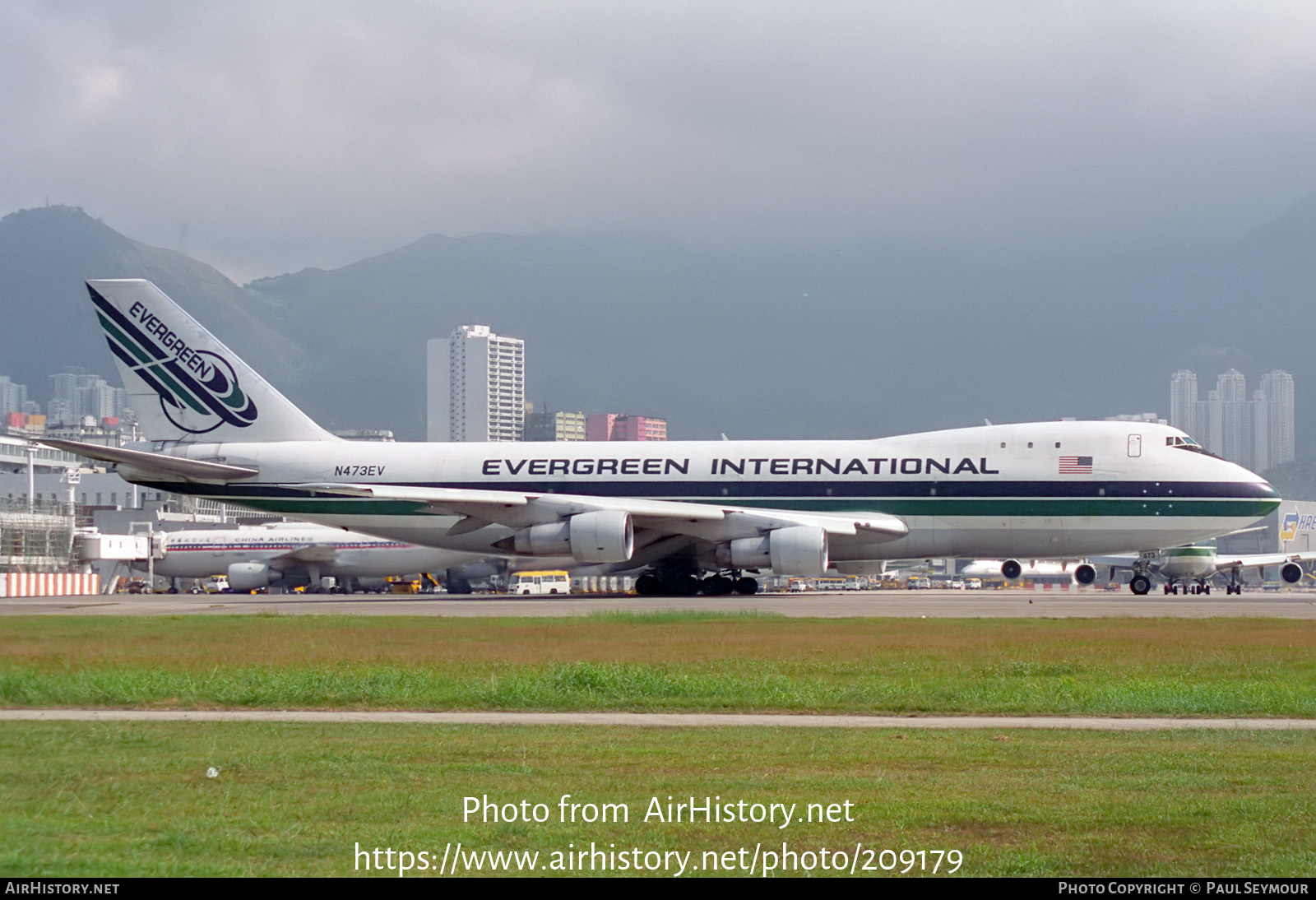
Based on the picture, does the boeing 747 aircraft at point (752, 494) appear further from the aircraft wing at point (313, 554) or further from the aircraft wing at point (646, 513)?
the aircraft wing at point (313, 554)

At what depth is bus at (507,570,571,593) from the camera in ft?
242

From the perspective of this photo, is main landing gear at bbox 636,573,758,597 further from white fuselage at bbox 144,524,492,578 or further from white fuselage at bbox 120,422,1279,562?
white fuselage at bbox 144,524,492,578

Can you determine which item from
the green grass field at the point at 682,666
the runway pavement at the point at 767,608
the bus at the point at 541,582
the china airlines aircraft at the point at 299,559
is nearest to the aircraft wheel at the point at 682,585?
the runway pavement at the point at 767,608

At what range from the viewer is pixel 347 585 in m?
74.2

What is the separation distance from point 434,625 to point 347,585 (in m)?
48.4

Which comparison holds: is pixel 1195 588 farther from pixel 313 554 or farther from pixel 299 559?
pixel 299 559

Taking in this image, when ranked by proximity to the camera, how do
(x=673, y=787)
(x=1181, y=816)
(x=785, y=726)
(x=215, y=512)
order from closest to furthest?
(x=1181, y=816) → (x=673, y=787) → (x=785, y=726) → (x=215, y=512)

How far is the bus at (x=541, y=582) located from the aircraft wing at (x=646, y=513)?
101 feet

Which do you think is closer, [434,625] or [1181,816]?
[1181,816]

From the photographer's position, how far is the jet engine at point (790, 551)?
3850 centimetres

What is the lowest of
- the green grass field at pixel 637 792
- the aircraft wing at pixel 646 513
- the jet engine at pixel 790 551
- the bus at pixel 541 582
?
the bus at pixel 541 582

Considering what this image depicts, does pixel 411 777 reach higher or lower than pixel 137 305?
lower
